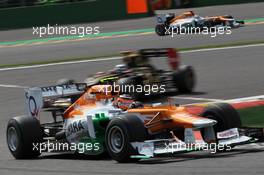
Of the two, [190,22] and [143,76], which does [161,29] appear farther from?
[143,76]

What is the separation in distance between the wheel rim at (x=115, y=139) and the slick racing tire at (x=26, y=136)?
1890mm

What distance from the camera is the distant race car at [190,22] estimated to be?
101 feet

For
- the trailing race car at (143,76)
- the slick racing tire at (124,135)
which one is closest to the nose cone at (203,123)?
the slick racing tire at (124,135)

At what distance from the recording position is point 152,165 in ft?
33.3

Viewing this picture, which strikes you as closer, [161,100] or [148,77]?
[161,100]

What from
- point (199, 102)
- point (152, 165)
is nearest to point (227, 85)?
point (199, 102)

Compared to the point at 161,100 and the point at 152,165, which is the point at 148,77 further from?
the point at 152,165

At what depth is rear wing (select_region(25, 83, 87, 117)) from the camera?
12.4 m

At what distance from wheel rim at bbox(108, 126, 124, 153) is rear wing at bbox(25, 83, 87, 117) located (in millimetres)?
2125

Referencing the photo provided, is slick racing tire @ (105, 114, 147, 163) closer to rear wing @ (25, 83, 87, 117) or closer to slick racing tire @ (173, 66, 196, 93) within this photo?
rear wing @ (25, 83, 87, 117)

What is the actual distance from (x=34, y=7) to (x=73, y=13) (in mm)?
2004

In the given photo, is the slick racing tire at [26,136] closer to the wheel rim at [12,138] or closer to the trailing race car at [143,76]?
the wheel rim at [12,138]

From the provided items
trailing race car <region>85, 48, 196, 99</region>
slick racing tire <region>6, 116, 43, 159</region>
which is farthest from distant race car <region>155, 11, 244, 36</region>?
slick racing tire <region>6, 116, 43, 159</region>

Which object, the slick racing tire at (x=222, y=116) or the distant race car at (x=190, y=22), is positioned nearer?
the slick racing tire at (x=222, y=116)
